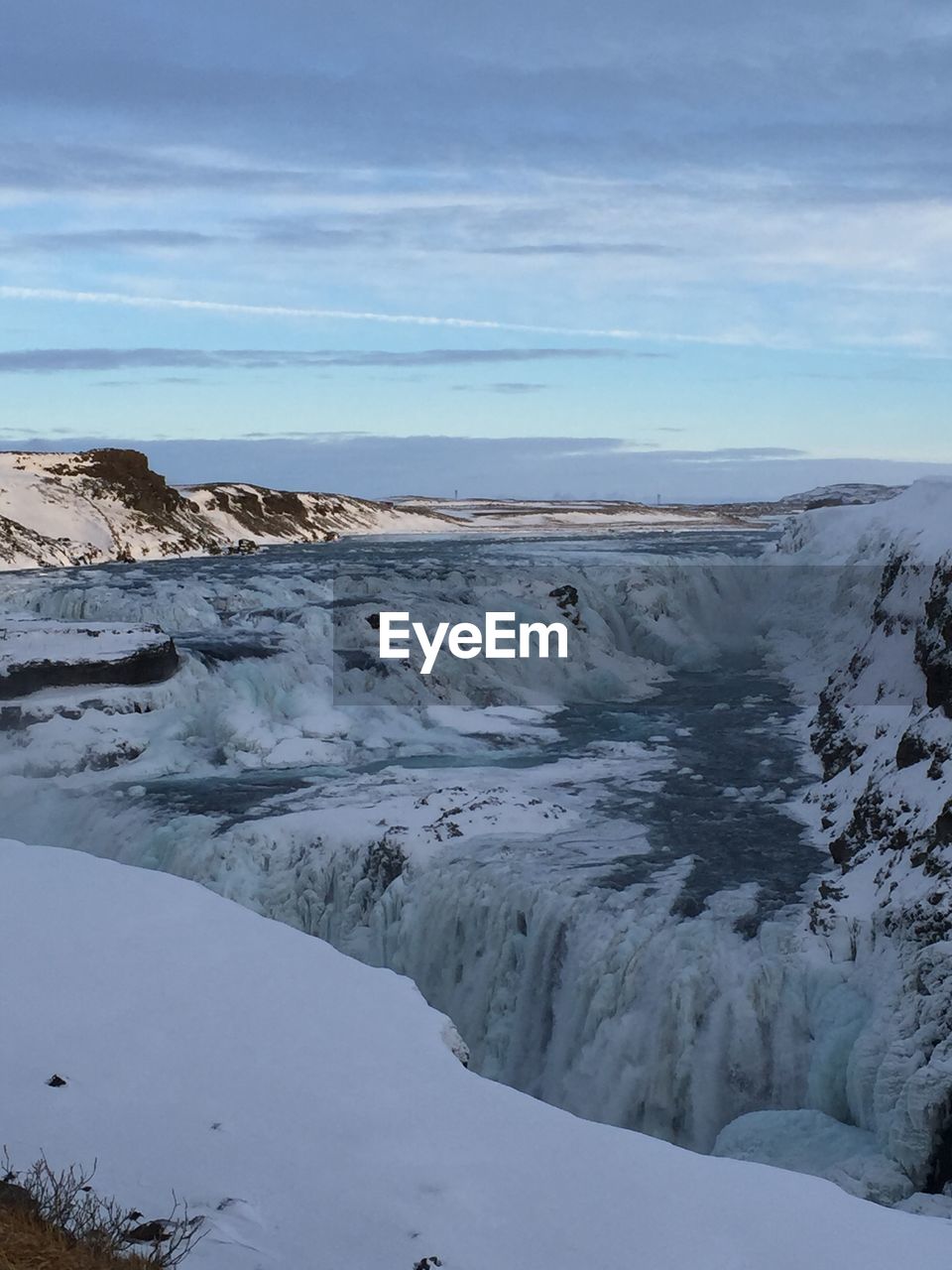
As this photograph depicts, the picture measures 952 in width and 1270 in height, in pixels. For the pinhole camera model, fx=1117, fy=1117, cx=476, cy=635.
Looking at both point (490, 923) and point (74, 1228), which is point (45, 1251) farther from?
point (490, 923)

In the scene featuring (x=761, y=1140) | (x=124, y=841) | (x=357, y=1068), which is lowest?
(x=761, y=1140)

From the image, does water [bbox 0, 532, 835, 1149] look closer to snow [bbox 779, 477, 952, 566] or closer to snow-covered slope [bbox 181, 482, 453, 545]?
snow [bbox 779, 477, 952, 566]

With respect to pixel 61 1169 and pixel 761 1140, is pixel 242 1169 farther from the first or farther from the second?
pixel 761 1140

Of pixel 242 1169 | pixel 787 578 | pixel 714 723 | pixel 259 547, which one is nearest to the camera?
pixel 242 1169

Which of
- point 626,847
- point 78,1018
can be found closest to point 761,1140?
point 626,847

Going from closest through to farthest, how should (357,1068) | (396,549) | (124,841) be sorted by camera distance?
(357,1068)
(124,841)
(396,549)

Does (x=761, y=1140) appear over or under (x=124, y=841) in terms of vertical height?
under

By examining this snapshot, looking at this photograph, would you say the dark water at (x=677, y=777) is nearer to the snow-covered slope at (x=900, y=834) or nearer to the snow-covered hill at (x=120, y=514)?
the snow-covered slope at (x=900, y=834)

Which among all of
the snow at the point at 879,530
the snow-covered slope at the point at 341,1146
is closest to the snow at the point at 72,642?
the snow-covered slope at the point at 341,1146
